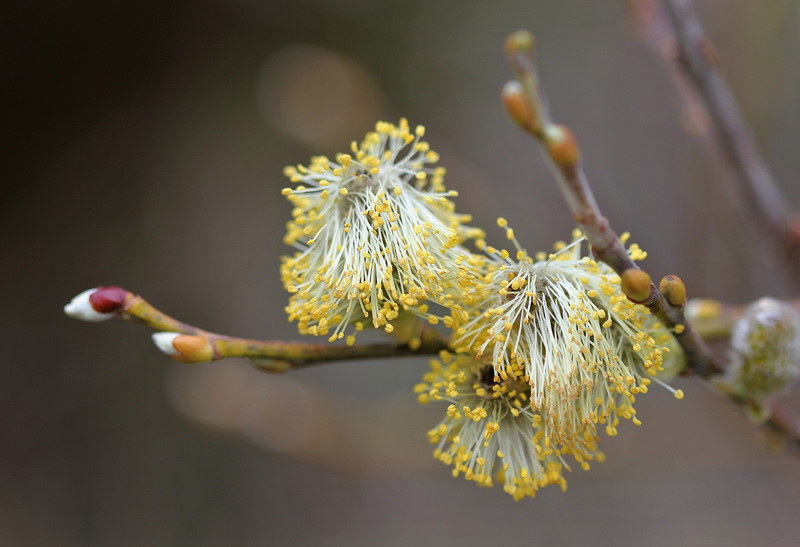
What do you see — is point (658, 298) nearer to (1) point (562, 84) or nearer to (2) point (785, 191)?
(2) point (785, 191)

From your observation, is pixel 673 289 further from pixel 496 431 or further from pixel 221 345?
pixel 221 345

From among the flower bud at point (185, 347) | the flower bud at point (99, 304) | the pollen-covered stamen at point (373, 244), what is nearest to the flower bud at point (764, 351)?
the pollen-covered stamen at point (373, 244)

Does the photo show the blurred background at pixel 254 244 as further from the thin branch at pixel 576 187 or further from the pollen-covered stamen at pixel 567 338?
the thin branch at pixel 576 187

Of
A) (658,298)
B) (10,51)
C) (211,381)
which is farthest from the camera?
(10,51)

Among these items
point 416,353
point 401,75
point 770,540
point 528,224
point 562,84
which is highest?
point 401,75

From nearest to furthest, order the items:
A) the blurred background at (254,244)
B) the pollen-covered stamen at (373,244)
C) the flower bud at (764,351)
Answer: the pollen-covered stamen at (373,244) → the flower bud at (764,351) → the blurred background at (254,244)

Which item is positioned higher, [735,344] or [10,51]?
[10,51]

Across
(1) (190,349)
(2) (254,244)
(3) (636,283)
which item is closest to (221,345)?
(1) (190,349)

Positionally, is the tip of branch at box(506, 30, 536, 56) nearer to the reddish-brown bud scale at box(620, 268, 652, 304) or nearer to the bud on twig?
the bud on twig

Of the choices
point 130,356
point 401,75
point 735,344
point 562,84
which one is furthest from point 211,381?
point 562,84
